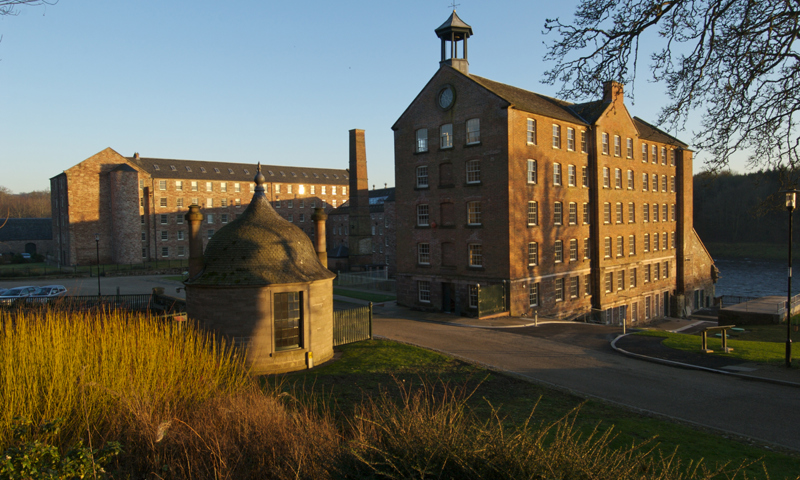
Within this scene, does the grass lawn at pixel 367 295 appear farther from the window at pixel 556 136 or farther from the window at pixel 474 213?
the window at pixel 556 136

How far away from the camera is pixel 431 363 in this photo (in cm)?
1852

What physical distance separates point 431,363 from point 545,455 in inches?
528

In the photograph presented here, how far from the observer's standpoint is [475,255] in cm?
3275

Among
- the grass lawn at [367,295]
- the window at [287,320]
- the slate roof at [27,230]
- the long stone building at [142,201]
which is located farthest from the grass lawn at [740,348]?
the slate roof at [27,230]

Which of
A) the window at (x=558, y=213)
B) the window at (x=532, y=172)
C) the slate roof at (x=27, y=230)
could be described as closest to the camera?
the window at (x=532, y=172)

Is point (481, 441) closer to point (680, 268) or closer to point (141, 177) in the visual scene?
point (680, 268)

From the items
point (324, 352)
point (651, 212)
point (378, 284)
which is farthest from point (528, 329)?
point (651, 212)

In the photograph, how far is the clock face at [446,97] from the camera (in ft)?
110

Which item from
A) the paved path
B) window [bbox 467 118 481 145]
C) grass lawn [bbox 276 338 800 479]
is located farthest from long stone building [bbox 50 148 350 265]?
grass lawn [bbox 276 338 800 479]

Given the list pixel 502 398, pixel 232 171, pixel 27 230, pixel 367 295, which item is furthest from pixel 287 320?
pixel 27 230

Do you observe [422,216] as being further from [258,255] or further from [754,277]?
[754,277]

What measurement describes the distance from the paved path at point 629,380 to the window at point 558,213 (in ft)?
34.2

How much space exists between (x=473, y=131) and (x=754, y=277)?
63.2m

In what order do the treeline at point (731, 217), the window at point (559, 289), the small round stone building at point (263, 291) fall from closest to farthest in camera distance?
the small round stone building at point (263, 291)
the window at point (559, 289)
the treeline at point (731, 217)
